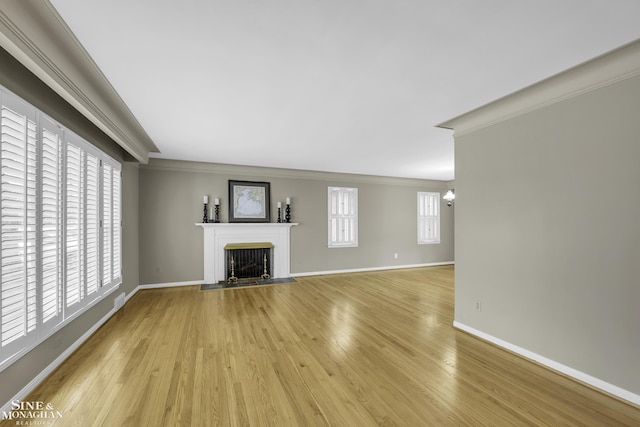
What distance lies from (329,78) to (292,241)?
464 cm

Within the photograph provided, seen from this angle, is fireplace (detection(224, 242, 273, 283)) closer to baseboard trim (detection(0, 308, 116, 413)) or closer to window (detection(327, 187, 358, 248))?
window (detection(327, 187, 358, 248))

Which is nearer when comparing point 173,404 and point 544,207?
point 173,404

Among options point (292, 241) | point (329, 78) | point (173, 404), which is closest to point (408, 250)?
point (292, 241)

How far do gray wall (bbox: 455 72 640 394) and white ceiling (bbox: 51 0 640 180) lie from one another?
519 millimetres

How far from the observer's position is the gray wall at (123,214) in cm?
183

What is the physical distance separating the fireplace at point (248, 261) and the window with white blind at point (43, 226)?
2651 millimetres

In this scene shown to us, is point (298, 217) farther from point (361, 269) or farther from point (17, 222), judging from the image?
point (17, 222)

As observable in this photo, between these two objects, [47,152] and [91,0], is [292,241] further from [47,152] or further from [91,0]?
[91,0]

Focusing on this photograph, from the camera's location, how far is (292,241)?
6.50 metres

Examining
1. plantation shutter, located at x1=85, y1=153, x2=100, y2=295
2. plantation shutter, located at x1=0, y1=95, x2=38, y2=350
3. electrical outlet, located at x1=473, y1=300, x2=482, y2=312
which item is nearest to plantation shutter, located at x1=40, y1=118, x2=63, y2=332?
plantation shutter, located at x1=0, y1=95, x2=38, y2=350

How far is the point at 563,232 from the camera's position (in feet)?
7.88

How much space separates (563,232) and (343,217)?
4959 mm

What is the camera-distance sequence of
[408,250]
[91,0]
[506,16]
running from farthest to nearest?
1. [408,250]
2. [506,16]
3. [91,0]

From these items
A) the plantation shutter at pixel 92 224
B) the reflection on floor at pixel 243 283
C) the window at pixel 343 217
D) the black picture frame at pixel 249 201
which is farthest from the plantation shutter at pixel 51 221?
the window at pixel 343 217
